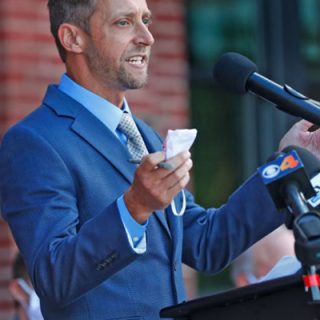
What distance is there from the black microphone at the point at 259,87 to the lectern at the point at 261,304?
17.1 inches

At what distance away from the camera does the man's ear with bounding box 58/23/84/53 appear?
3691 millimetres

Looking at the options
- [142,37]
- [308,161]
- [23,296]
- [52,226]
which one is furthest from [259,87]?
[23,296]

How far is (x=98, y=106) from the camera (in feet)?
11.9

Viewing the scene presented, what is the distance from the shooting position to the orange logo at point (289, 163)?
2.79m

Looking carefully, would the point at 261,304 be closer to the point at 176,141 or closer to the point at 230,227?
the point at 176,141

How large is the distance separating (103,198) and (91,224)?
30 cm

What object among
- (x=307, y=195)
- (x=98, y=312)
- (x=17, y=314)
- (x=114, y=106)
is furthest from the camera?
(x=17, y=314)

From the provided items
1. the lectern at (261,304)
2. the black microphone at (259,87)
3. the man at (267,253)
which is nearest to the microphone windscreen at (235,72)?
the black microphone at (259,87)

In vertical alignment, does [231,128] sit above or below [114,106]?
below

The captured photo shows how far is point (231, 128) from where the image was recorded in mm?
8305

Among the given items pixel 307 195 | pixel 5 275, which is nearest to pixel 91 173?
pixel 307 195

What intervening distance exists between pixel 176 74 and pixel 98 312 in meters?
4.21

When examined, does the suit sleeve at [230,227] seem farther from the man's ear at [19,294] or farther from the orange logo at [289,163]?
the man's ear at [19,294]

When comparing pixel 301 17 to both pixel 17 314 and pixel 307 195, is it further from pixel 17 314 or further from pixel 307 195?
pixel 307 195
